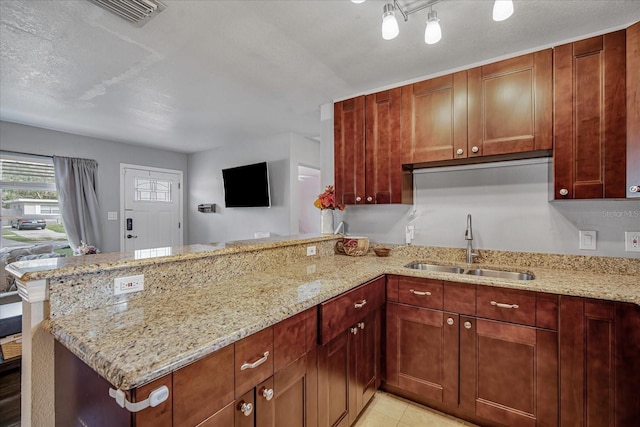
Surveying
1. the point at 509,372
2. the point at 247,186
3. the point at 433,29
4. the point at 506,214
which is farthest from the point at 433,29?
the point at 247,186

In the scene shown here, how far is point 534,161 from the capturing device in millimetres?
2053

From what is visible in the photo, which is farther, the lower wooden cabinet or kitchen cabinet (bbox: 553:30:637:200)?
kitchen cabinet (bbox: 553:30:637:200)

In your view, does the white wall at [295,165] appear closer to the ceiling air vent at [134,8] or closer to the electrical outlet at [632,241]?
the ceiling air vent at [134,8]

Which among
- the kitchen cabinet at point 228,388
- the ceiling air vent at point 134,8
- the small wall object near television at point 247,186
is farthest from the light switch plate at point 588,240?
the small wall object near television at point 247,186

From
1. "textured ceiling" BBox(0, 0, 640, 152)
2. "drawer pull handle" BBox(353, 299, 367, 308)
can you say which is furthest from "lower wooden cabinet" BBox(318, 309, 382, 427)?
"textured ceiling" BBox(0, 0, 640, 152)

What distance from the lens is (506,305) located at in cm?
164

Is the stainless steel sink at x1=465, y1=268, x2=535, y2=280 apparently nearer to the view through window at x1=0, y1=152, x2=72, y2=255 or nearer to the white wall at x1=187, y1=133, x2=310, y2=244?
the white wall at x1=187, y1=133, x2=310, y2=244

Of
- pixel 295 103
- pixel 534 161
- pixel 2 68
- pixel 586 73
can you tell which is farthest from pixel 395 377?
pixel 2 68

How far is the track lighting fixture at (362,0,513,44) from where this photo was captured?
1266 millimetres

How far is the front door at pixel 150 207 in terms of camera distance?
4.83 m

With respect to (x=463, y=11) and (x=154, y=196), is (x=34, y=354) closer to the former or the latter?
(x=463, y=11)

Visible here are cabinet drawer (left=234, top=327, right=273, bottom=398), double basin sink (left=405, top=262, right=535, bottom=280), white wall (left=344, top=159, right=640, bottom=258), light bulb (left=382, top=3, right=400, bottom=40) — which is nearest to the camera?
cabinet drawer (left=234, top=327, right=273, bottom=398)

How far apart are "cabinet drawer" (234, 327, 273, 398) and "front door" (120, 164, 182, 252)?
15.7 feet

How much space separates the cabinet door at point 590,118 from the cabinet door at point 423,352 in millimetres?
1092
